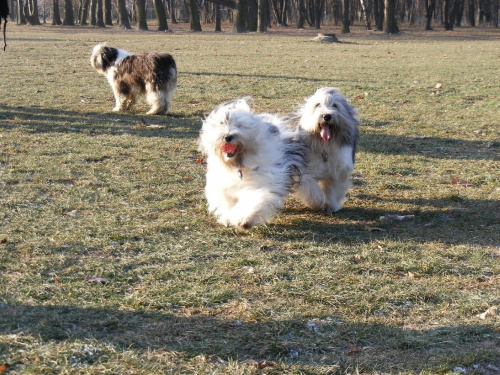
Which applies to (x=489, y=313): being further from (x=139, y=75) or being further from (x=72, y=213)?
(x=139, y=75)

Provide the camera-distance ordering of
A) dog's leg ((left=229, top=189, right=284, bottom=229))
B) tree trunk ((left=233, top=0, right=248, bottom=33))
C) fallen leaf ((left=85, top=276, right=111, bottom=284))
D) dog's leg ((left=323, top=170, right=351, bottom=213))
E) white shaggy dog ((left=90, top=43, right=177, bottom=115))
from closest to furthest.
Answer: fallen leaf ((left=85, top=276, right=111, bottom=284)), dog's leg ((left=229, top=189, right=284, bottom=229)), dog's leg ((left=323, top=170, right=351, bottom=213)), white shaggy dog ((left=90, top=43, right=177, bottom=115)), tree trunk ((left=233, top=0, right=248, bottom=33))

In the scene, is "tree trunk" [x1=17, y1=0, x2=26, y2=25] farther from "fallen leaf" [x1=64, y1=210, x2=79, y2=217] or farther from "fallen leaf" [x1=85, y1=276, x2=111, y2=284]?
"fallen leaf" [x1=85, y1=276, x2=111, y2=284]

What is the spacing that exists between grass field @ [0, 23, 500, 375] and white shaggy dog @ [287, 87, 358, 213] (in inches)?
8.0

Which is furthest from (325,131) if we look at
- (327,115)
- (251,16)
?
(251,16)

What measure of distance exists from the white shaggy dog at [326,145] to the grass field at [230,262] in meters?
0.20

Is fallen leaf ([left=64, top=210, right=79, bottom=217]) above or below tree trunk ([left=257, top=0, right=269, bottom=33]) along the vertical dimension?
below

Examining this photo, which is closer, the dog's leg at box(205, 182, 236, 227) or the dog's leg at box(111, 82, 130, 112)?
the dog's leg at box(205, 182, 236, 227)

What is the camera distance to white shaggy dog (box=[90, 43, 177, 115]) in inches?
409

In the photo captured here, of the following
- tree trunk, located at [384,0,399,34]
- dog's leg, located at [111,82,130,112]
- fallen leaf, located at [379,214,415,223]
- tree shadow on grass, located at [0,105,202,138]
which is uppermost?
tree trunk, located at [384,0,399,34]

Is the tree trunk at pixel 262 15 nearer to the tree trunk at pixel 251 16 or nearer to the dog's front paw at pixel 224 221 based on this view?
the tree trunk at pixel 251 16

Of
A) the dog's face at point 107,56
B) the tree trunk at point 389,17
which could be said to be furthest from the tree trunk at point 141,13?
the dog's face at point 107,56

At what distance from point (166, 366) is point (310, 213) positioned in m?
2.81

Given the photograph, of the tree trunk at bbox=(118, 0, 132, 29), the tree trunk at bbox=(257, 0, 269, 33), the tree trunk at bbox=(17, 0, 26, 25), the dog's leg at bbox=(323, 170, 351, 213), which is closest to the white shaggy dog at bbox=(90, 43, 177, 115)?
the dog's leg at bbox=(323, 170, 351, 213)

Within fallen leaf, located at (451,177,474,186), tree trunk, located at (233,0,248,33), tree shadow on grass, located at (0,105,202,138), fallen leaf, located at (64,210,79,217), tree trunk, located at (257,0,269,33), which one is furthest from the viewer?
tree trunk, located at (233,0,248,33)
